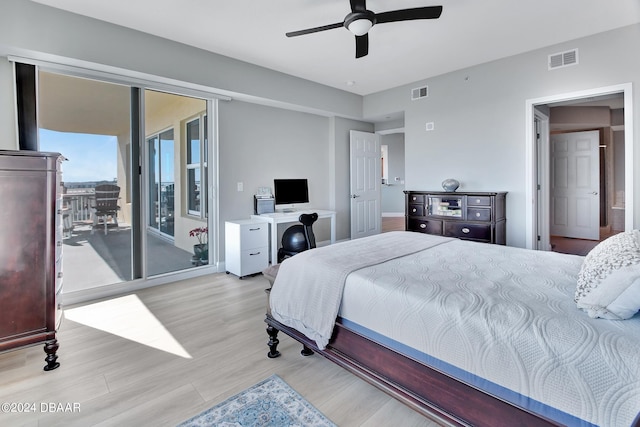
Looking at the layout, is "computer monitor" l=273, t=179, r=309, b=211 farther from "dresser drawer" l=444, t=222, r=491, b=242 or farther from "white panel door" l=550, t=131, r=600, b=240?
"white panel door" l=550, t=131, r=600, b=240

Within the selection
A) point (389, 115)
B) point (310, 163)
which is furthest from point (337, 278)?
point (389, 115)

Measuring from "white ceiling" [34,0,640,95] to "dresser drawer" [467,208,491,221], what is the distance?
1.97 meters

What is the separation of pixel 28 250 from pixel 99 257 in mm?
1618

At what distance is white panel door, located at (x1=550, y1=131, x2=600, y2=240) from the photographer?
18.6 feet

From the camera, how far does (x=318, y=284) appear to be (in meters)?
1.86

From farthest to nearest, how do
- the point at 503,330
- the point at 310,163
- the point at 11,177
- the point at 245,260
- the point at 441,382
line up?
the point at 310,163 → the point at 245,260 → the point at 11,177 → the point at 441,382 → the point at 503,330

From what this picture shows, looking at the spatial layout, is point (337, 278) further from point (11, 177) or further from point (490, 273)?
point (11, 177)

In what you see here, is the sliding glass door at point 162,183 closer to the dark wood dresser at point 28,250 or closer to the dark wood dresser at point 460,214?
the dark wood dresser at point 28,250

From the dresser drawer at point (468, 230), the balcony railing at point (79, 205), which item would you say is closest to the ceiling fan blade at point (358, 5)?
the dresser drawer at point (468, 230)

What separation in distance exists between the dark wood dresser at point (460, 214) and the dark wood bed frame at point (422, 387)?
3.03 meters

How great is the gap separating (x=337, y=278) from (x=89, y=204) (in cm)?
308

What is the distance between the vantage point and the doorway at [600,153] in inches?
137

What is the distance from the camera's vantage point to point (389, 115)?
5.72 metres

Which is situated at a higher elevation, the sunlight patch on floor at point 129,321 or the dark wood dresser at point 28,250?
the dark wood dresser at point 28,250
